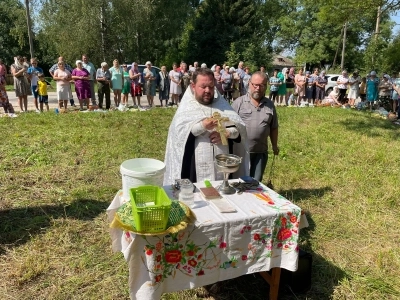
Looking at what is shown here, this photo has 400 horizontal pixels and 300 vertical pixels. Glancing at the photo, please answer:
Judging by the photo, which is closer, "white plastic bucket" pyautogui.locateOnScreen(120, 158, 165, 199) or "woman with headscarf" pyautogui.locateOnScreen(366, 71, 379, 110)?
"white plastic bucket" pyautogui.locateOnScreen(120, 158, 165, 199)

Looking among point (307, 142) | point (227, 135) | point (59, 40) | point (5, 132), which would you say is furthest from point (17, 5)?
point (227, 135)

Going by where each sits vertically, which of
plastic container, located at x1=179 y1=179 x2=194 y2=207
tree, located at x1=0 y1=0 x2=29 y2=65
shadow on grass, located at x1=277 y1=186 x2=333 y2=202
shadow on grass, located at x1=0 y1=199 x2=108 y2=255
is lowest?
shadow on grass, located at x1=277 y1=186 x2=333 y2=202

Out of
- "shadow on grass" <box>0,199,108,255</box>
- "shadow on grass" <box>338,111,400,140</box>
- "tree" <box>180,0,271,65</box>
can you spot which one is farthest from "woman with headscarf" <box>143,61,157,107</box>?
"tree" <box>180,0,271,65</box>

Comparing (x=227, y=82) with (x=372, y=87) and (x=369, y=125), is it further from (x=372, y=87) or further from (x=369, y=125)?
(x=372, y=87)

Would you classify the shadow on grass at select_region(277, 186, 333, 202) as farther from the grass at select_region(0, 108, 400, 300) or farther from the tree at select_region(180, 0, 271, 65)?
the tree at select_region(180, 0, 271, 65)

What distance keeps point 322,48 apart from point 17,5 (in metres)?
33.9

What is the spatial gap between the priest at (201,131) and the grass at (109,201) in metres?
1.12

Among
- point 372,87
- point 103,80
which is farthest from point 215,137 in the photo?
point 372,87

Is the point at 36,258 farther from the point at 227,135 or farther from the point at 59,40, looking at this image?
the point at 59,40

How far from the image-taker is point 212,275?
254 centimetres

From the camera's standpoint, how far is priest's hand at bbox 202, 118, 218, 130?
3227 millimetres

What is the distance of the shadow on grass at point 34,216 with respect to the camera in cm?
390

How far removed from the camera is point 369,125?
34.4ft

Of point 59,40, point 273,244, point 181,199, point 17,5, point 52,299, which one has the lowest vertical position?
point 52,299
